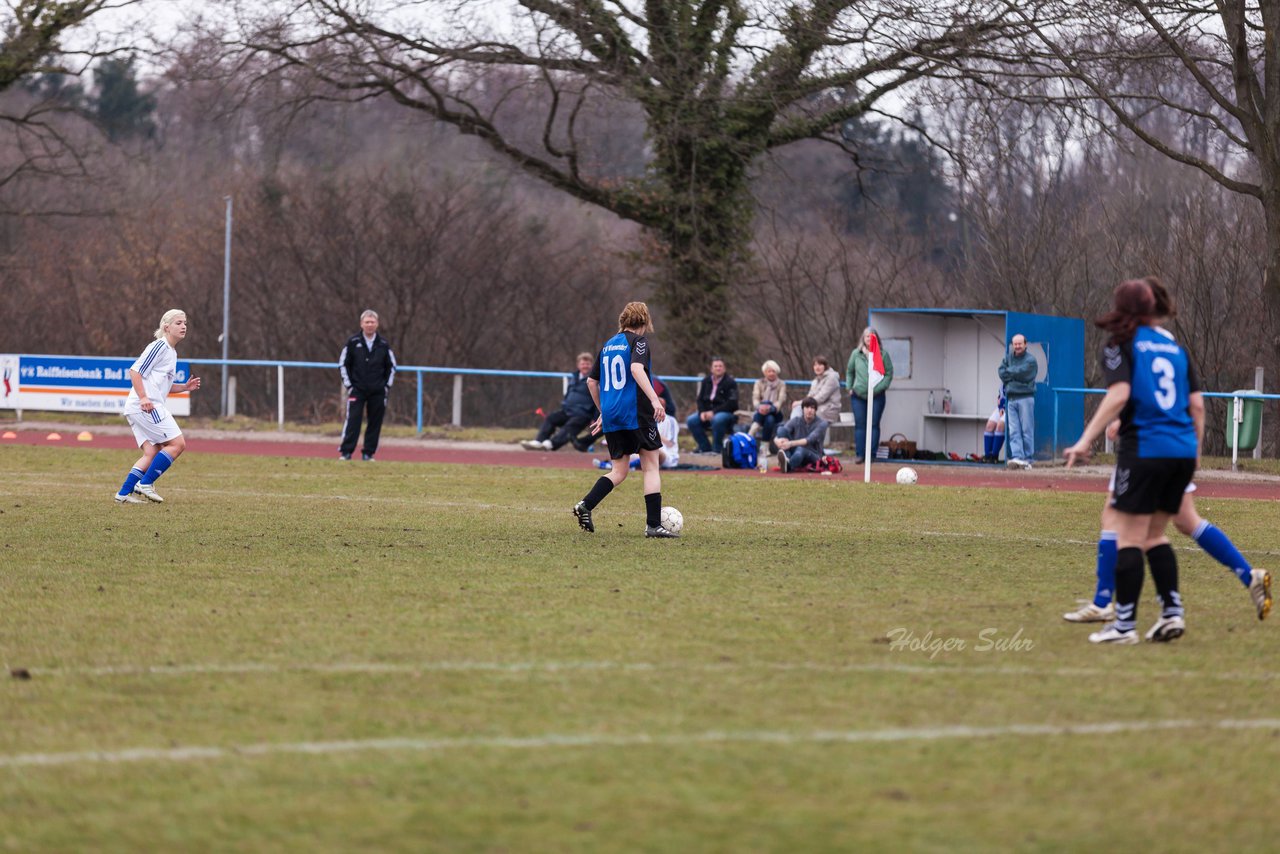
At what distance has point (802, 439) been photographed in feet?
65.7

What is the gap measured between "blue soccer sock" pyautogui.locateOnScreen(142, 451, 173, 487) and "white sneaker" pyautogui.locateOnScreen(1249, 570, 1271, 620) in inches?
392

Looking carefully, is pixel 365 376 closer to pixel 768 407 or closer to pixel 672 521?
pixel 768 407

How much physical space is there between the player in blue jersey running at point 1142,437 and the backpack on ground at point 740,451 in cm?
1355

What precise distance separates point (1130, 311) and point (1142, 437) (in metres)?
0.59

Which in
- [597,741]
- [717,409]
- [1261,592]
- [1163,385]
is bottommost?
[597,741]

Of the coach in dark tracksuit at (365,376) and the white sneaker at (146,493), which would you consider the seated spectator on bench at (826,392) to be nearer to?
the coach in dark tracksuit at (365,376)

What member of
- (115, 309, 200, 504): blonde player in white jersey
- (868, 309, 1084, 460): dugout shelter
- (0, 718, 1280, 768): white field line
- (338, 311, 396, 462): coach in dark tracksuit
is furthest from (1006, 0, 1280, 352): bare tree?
(0, 718, 1280, 768): white field line

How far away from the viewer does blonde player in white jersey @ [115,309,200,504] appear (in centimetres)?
1379

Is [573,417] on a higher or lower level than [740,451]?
higher

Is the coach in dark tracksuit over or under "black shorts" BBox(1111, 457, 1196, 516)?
over

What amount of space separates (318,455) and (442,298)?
593 inches

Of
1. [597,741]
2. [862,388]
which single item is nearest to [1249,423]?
[862,388]

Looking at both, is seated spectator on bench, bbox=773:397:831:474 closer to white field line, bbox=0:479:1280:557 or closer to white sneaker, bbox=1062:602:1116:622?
white field line, bbox=0:479:1280:557

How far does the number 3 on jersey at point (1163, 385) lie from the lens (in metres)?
7.04
